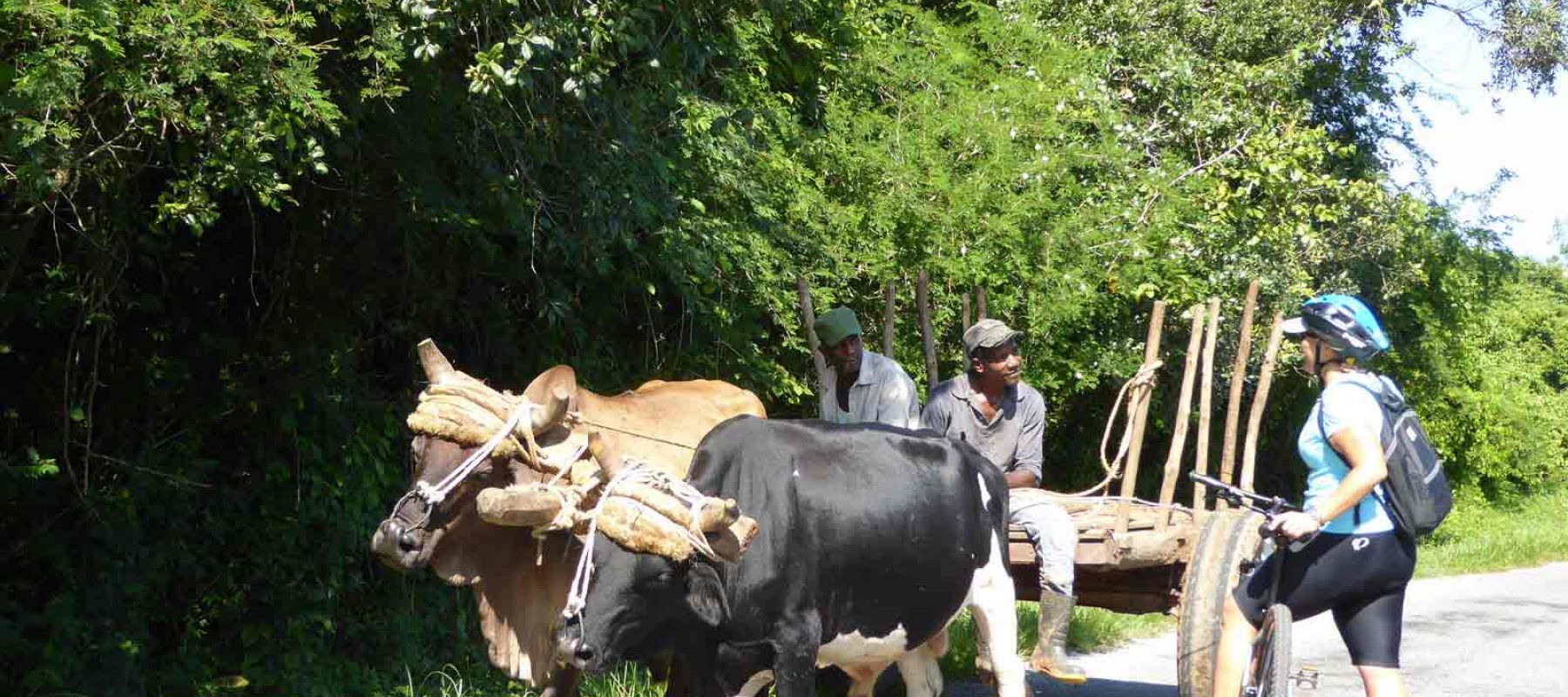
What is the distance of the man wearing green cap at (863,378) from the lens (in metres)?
7.13

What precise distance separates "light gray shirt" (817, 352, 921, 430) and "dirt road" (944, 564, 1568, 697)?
2.22 m

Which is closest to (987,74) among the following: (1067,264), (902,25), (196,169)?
(902,25)

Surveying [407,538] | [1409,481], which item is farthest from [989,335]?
[407,538]

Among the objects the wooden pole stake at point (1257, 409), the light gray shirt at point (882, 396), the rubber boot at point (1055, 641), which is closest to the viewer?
the rubber boot at point (1055, 641)

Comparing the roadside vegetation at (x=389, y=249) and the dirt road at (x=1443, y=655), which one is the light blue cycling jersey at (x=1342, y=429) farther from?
the roadside vegetation at (x=389, y=249)

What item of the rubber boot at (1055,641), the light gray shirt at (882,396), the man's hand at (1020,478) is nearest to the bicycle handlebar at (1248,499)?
the rubber boot at (1055,641)

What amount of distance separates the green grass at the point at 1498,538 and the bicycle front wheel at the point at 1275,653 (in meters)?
11.1

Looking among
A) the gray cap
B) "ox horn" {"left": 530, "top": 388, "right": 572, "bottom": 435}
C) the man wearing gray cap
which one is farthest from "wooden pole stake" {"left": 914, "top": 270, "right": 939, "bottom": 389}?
"ox horn" {"left": 530, "top": 388, "right": 572, "bottom": 435}

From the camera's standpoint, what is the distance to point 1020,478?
732 centimetres

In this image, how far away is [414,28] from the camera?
585 cm

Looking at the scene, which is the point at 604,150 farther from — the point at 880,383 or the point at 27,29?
the point at 27,29

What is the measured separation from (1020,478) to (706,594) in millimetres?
3043

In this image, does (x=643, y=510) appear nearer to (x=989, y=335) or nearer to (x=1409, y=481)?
(x=1409, y=481)

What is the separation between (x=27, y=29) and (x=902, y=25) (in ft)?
27.5
